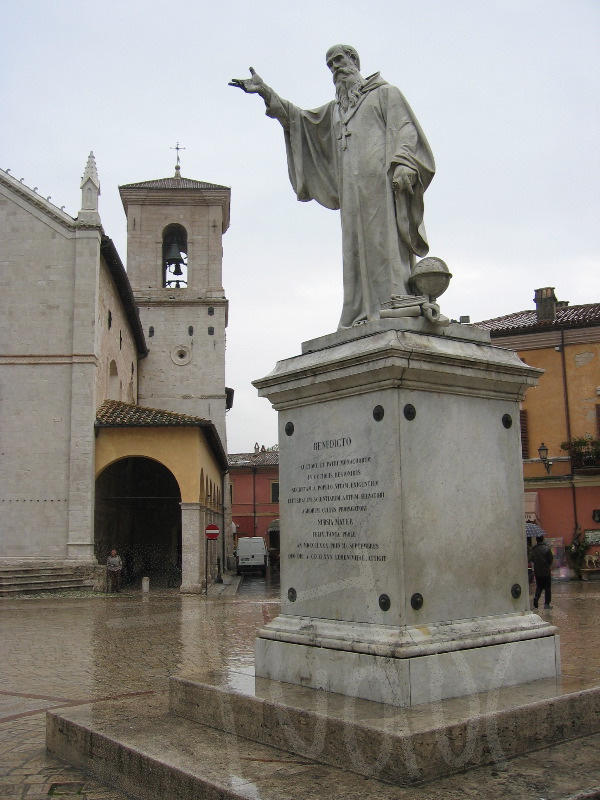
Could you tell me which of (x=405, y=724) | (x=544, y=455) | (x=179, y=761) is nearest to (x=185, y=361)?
(x=544, y=455)

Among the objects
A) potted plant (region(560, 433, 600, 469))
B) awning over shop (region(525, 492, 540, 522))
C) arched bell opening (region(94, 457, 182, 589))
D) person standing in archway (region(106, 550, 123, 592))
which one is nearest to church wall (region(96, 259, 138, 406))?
arched bell opening (region(94, 457, 182, 589))

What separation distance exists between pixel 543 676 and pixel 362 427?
1647 mm

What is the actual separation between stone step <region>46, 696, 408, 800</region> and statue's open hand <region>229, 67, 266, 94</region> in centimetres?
386

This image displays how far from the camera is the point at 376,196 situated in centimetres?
482

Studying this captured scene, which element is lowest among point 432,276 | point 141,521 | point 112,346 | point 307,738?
point 307,738

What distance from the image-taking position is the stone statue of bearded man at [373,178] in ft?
15.5

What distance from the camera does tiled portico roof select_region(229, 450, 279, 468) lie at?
5911 cm

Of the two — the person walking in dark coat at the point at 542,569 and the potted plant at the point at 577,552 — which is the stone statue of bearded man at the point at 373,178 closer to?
the person walking in dark coat at the point at 542,569

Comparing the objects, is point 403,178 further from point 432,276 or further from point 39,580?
point 39,580

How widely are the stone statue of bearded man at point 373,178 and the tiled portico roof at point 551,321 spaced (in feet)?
72.2

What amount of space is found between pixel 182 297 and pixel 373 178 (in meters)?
31.4

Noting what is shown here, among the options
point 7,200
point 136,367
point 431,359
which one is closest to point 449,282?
point 431,359

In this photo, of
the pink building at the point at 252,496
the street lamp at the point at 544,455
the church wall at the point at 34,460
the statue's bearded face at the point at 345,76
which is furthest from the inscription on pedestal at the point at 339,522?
the pink building at the point at 252,496

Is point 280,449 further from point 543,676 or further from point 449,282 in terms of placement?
point 543,676
